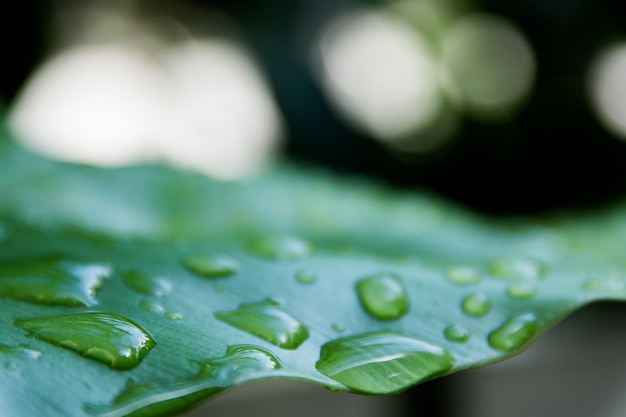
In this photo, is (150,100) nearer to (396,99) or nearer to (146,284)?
(396,99)

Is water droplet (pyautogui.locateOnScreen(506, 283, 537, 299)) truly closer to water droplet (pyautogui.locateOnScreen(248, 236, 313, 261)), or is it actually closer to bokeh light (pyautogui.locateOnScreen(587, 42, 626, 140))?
water droplet (pyautogui.locateOnScreen(248, 236, 313, 261))

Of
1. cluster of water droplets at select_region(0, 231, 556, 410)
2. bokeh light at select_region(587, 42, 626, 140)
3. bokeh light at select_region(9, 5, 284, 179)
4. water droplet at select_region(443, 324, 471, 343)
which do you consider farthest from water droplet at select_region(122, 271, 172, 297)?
bokeh light at select_region(587, 42, 626, 140)

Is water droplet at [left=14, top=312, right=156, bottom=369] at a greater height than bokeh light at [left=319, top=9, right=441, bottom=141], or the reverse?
bokeh light at [left=319, top=9, right=441, bottom=141]

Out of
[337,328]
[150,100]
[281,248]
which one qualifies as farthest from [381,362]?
[150,100]

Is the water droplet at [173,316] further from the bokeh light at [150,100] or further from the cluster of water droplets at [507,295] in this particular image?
the bokeh light at [150,100]

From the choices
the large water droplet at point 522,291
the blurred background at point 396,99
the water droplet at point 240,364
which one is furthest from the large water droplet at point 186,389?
the blurred background at point 396,99

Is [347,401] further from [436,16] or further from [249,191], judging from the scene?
[436,16]

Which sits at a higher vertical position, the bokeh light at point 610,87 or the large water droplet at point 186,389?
the bokeh light at point 610,87
